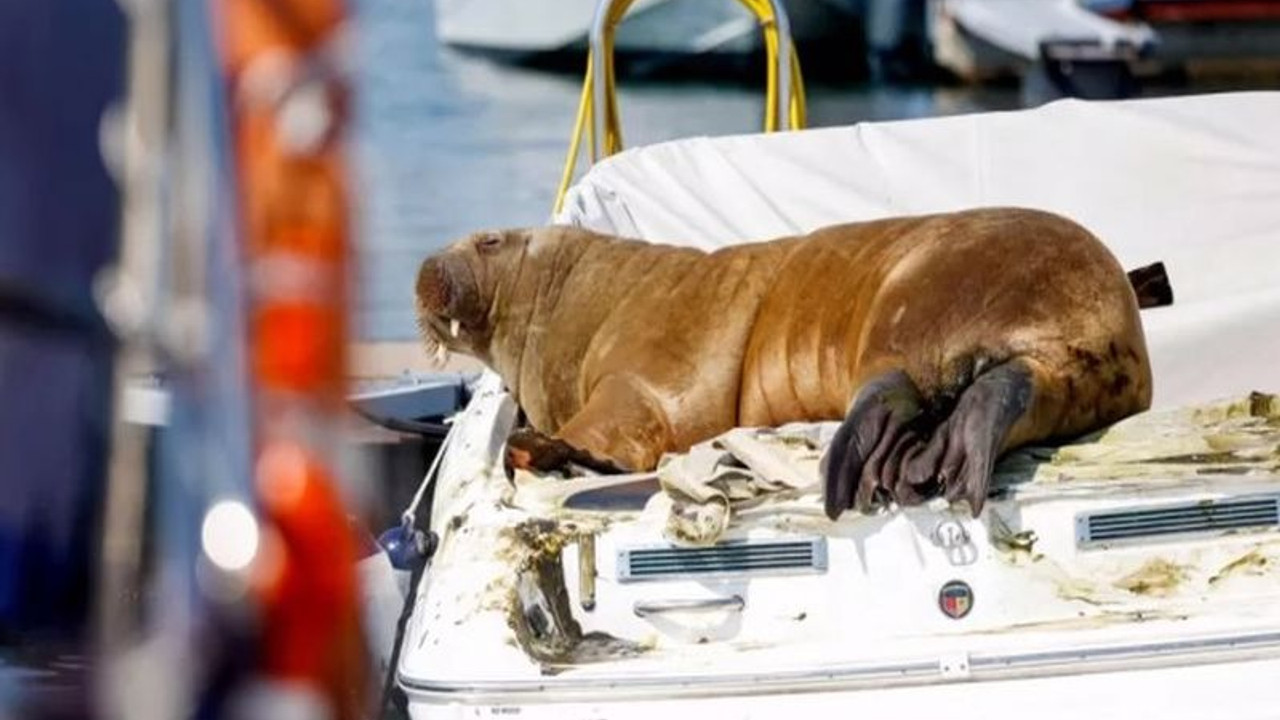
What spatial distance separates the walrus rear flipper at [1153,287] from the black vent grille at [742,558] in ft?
5.39

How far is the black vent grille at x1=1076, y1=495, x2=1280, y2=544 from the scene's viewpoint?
3498 millimetres

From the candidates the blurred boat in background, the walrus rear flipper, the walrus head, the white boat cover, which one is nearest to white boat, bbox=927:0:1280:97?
the blurred boat in background

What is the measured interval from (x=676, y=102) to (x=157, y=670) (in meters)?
21.5

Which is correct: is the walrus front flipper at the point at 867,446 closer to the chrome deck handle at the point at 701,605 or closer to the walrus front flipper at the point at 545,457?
the chrome deck handle at the point at 701,605

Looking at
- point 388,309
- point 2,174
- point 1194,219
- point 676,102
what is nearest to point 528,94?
point 676,102

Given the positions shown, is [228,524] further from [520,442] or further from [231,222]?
[520,442]

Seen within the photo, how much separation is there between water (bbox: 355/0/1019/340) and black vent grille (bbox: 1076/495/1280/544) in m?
7.47

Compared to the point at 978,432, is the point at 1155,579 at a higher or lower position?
lower

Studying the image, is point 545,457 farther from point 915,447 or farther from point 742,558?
point 915,447

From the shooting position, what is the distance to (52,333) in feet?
4.91

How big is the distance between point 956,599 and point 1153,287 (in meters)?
1.69

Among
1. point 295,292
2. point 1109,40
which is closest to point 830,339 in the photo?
point 295,292

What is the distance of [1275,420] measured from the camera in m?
3.84

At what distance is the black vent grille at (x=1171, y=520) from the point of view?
3.50 m
